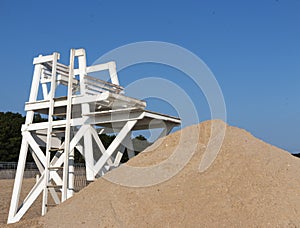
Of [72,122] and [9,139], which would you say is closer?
[72,122]

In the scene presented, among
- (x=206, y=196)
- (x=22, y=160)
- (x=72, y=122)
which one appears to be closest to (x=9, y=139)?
(x=22, y=160)

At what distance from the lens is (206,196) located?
772 cm

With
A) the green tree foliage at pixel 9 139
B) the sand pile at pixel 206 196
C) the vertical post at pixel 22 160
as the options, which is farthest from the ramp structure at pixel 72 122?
the green tree foliage at pixel 9 139

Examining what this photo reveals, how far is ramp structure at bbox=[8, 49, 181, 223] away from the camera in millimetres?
10422

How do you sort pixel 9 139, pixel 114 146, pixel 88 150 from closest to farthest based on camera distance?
pixel 88 150 < pixel 114 146 < pixel 9 139

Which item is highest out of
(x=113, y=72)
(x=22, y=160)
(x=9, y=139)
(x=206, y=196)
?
(x=9, y=139)

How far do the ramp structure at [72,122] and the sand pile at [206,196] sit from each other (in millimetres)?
1467

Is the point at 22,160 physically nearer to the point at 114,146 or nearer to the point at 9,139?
the point at 114,146

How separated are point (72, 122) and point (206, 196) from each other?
15.1 feet

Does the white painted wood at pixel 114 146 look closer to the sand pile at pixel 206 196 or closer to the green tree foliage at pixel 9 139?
the sand pile at pixel 206 196

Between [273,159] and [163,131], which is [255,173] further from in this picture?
[163,131]

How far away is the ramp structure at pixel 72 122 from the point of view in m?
10.4

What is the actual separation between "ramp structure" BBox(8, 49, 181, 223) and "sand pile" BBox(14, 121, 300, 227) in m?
1.47

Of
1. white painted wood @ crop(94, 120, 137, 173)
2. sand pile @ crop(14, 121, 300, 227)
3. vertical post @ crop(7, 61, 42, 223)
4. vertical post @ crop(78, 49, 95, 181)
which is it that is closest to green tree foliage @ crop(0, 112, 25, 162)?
vertical post @ crop(7, 61, 42, 223)
